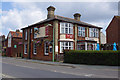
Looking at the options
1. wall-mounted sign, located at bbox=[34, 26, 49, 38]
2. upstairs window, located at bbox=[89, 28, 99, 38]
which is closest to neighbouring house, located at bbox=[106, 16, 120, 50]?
upstairs window, located at bbox=[89, 28, 99, 38]

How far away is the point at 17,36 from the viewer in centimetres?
3747

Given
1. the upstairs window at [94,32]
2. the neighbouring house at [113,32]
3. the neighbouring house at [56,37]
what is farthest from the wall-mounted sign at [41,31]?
the neighbouring house at [113,32]

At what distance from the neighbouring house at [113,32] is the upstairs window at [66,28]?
1345 centimetres

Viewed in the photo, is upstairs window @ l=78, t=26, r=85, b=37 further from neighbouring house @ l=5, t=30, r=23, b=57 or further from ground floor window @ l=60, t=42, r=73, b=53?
neighbouring house @ l=5, t=30, r=23, b=57

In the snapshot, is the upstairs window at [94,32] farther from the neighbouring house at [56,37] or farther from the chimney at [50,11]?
the chimney at [50,11]

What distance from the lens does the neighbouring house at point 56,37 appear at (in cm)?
2156

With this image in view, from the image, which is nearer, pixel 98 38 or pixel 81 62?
pixel 81 62

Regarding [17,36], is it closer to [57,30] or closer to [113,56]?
[57,30]

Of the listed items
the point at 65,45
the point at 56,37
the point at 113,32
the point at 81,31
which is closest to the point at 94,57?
the point at 65,45

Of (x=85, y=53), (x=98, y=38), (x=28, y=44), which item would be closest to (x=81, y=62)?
(x=85, y=53)

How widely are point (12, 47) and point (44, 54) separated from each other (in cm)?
1761

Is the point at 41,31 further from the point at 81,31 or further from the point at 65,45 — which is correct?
the point at 81,31

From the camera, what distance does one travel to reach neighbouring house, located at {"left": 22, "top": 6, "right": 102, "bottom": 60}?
849 inches

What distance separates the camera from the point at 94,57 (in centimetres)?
1620
